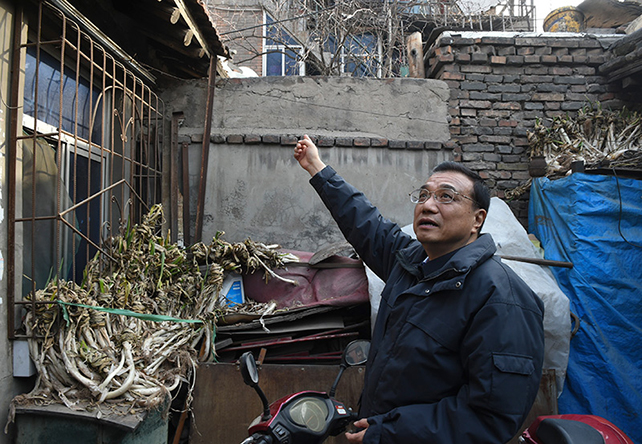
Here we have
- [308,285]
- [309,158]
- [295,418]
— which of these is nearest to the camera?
[295,418]

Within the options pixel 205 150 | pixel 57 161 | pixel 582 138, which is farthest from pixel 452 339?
pixel 582 138

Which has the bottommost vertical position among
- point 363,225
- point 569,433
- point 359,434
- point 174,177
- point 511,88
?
point 569,433

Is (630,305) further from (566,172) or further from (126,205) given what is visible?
(126,205)

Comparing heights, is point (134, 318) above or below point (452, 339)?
below

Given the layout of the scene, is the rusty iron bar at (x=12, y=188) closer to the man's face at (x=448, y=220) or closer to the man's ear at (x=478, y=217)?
the man's face at (x=448, y=220)

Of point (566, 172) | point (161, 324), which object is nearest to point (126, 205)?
point (161, 324)

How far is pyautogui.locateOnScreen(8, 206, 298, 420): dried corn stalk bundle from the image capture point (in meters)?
2.83

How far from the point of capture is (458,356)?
1602 mm

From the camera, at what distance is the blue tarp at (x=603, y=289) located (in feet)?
12.7

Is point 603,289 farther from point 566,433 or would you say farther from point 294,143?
point 294,143

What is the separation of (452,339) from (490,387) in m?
0.19

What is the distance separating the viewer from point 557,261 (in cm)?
427

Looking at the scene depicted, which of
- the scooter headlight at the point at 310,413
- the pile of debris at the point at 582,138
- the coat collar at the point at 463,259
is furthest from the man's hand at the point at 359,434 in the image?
the pile of debris at the point at 582,138

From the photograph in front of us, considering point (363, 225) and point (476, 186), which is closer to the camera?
point (476, 186)
